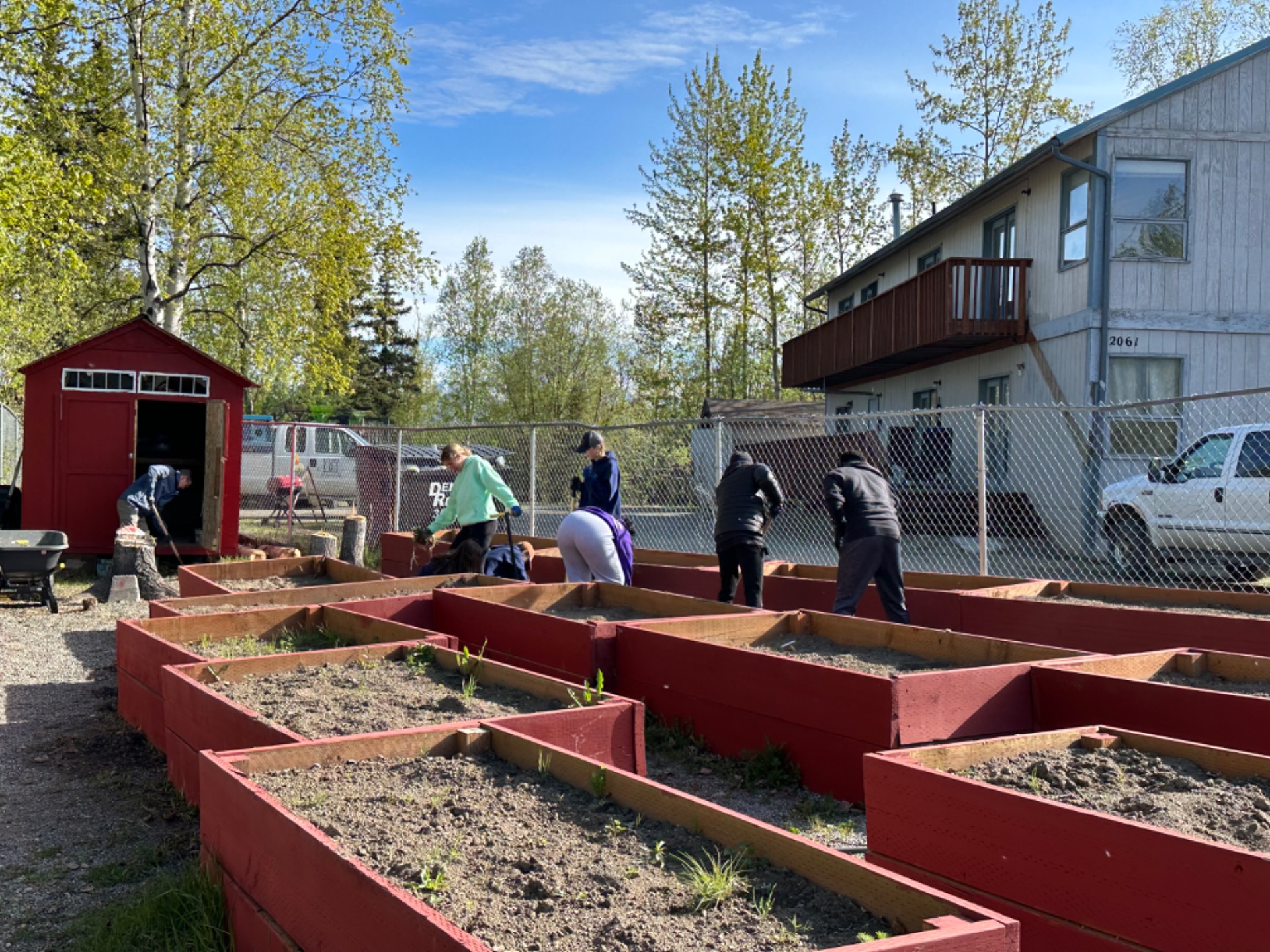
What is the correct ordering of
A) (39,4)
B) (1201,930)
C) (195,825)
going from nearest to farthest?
(1201,930)
(195,825)
(39,4)

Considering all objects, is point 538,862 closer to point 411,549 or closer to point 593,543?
point 593,543

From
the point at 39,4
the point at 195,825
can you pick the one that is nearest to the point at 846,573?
the point at 195,825

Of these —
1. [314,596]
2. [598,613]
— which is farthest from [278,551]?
[598,613]

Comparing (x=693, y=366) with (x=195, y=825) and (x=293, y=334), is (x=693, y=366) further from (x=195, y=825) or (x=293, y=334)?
(x=195, y=825)

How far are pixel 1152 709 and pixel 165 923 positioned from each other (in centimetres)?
386

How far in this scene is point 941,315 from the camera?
781 inches

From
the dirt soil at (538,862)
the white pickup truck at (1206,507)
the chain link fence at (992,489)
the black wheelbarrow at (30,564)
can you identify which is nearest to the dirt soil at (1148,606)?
the chain link fence at (992,489)

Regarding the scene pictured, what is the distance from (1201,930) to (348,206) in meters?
21.1

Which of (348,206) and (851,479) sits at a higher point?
(348,206)

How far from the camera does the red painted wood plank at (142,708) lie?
6.05 metres

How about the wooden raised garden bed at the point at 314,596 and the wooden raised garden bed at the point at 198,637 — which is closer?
the wooden raised garden bed at the point at 198,637

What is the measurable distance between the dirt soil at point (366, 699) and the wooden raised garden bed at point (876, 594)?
3.41 m

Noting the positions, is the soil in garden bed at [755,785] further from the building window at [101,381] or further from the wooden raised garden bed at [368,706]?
the building window at [101,381]

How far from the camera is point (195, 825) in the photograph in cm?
491
